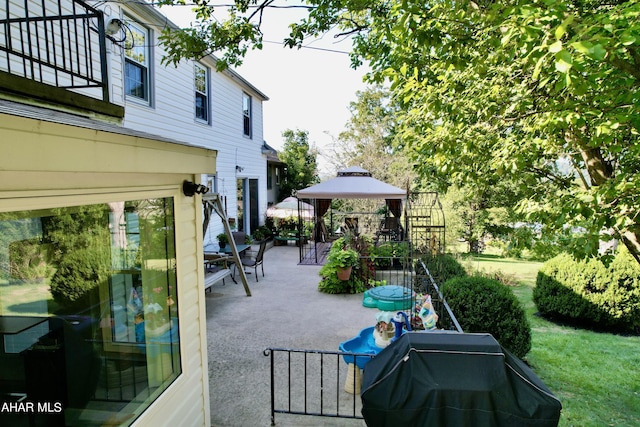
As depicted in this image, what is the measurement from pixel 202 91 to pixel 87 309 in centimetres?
985

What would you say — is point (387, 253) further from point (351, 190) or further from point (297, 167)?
point (297, 167)

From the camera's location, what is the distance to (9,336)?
1.83 metres

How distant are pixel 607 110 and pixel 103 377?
433cm

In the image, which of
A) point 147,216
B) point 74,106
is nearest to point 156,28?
point 74,106

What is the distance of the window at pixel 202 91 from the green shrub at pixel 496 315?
860cm

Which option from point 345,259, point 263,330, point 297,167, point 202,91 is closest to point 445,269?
point 345,259

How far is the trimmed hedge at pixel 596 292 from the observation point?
825cm

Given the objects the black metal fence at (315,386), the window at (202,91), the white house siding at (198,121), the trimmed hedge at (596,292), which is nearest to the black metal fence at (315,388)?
the black metal fence at (315,386)

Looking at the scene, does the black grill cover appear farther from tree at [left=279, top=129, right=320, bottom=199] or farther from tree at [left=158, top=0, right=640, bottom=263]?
tree at [left=279, top=129, right=320, bottom=199]

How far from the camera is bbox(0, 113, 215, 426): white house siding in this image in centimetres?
147

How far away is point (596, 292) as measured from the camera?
8.44 m

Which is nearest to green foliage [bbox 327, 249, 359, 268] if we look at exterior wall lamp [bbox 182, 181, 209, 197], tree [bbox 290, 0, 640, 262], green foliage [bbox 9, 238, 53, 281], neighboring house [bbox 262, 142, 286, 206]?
tree [bbox 290, 0, 640, 262]

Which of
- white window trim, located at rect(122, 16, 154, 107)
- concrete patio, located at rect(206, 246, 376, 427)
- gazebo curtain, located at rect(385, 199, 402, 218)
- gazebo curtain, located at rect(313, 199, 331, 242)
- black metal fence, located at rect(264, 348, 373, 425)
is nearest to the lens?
black metal fence, located at rect(264, 348, 373, 425)

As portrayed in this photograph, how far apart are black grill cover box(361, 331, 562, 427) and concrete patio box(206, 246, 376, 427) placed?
1285 mm
